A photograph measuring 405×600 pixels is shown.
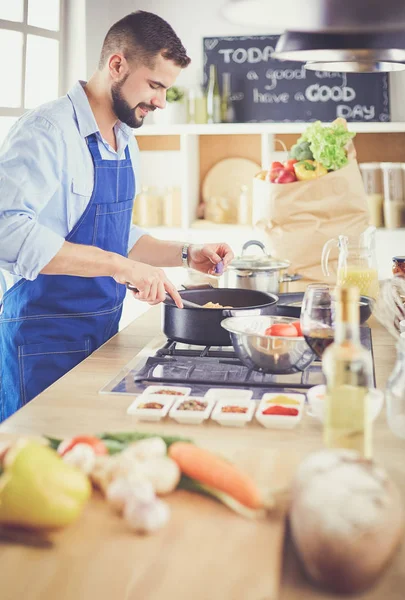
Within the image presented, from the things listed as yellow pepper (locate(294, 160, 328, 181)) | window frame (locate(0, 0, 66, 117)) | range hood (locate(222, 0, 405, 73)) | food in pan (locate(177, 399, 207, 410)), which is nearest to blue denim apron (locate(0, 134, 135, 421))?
food in pan (locate(177, 399, 207, 410))

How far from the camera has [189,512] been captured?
3.39ft

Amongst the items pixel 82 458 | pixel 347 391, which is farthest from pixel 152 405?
pixel 347 391

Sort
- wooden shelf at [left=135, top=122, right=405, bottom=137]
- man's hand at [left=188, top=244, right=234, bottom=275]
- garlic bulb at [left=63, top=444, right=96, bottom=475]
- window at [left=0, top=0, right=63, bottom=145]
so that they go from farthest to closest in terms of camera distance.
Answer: wooden shelf at [left=135, top=122, right=405, bottom=137] < window at [left=0, top=0, right=63, bottom=145] < man's hand at [left=188, top=244, right=234, bottom=275] < garlic bulb at [left=63, top=444, right=96, bottom=475]

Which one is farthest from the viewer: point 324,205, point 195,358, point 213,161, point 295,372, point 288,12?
point 213,161

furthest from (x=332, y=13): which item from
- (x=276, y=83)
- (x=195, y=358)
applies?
(x=276, y=83)

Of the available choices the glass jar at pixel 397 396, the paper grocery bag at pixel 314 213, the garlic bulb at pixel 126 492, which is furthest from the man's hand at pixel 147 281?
the paper grocery bag at pixel 314 213

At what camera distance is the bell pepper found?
96cm

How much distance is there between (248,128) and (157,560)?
3.90m

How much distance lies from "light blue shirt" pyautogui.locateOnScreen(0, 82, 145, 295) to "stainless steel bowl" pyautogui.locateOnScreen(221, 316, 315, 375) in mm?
591

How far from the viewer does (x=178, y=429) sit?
1.44m

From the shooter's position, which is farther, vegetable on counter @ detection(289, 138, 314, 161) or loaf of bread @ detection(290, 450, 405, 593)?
vegetable on counter @ detection(289, 138, 314, 161)

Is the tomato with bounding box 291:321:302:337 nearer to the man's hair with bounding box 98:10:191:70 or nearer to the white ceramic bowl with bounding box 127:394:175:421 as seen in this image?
the white ceramic bowl with bounding box 127:394:175:421

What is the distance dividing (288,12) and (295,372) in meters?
0.86

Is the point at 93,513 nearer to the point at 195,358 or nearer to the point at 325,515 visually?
the point at 325,515
